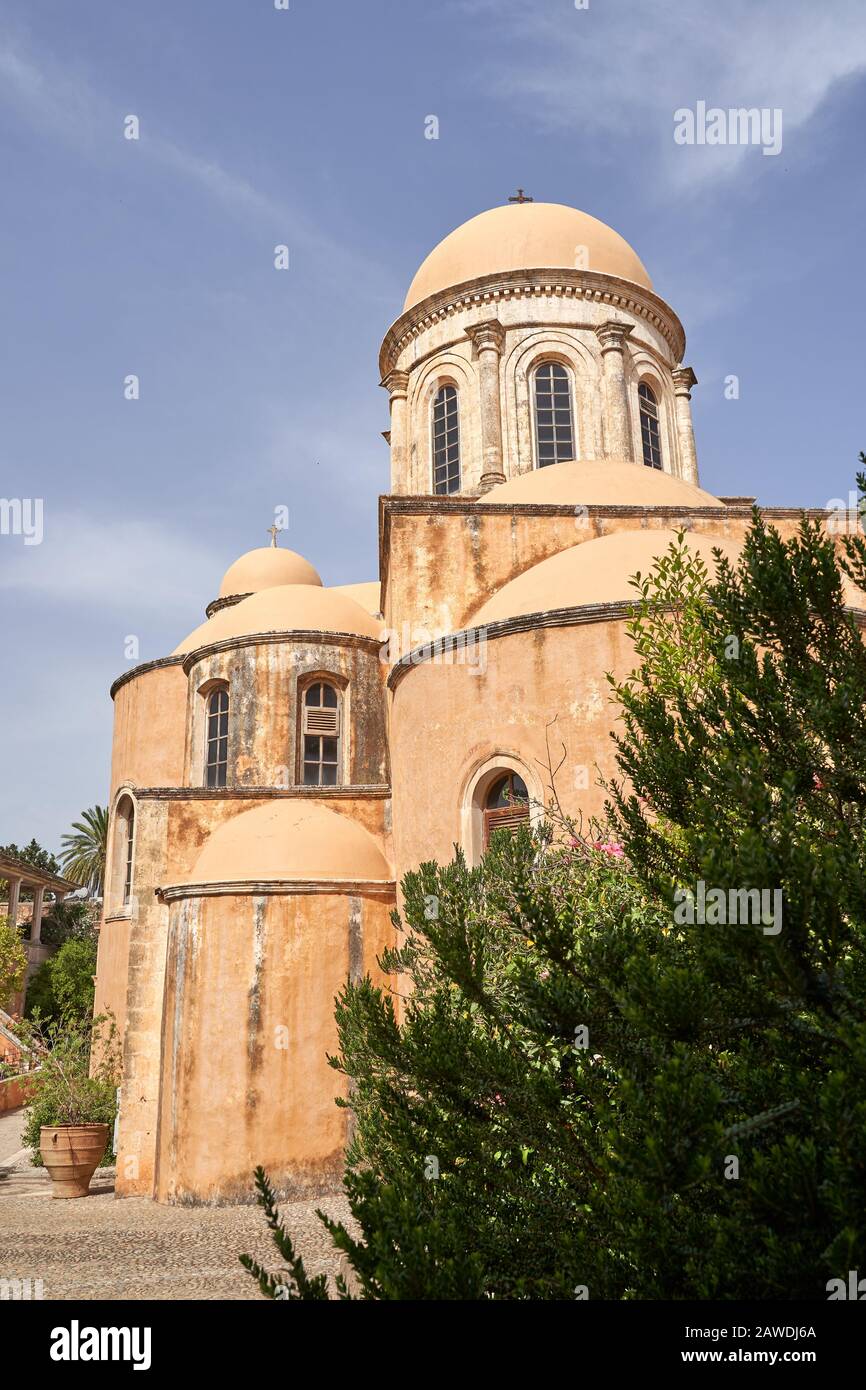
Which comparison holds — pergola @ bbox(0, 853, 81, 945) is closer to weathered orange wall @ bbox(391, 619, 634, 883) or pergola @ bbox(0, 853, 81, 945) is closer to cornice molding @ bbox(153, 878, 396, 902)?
cornice molding @ bbox(153, 878, 396, 902)

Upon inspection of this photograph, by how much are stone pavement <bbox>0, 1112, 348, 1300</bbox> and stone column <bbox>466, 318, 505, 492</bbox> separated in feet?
36.1

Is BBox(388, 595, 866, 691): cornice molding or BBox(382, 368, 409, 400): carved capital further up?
BBox(382, 368, 409, 400): carved capital

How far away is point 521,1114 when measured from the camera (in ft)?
12.0

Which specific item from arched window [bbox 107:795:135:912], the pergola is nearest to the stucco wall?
arched window [bbox 107:795:135:912]

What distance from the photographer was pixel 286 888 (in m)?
11.6

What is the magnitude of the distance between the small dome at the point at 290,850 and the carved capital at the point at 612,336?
9.62 m

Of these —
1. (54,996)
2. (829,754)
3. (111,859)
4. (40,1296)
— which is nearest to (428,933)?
(829,754)

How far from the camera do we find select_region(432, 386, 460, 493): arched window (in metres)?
17.7

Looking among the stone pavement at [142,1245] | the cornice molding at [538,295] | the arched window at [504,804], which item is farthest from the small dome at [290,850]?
the cornice molding at [538,295]

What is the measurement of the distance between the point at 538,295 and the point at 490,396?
2.24 m

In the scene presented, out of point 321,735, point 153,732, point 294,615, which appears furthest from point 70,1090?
point 294,615

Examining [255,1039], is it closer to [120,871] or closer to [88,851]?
[120,871]

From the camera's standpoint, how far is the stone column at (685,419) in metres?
18.7
